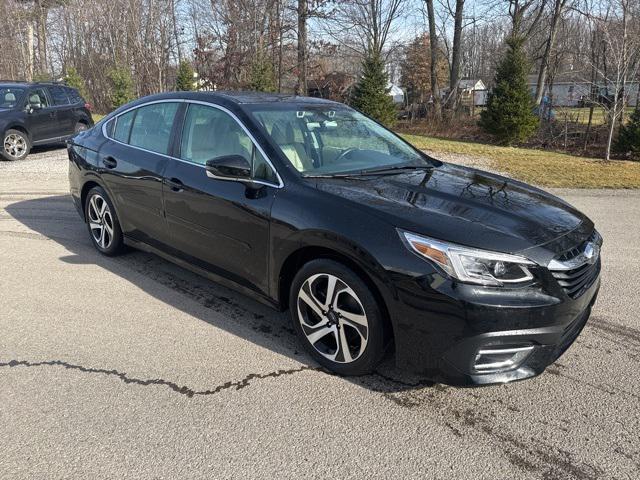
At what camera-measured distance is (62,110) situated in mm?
13383

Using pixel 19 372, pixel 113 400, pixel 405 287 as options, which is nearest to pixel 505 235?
pixel 405 287

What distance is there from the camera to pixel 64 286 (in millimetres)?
4496

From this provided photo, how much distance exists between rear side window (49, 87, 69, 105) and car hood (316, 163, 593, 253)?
41.1ft

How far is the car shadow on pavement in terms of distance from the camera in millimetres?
3141

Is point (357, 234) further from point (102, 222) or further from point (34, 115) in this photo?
point (34, 115)

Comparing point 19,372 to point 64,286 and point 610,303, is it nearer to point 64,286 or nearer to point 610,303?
point 64,286

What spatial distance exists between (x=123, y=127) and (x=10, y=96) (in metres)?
9.58

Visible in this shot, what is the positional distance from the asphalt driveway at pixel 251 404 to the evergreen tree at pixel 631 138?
12.7 meters

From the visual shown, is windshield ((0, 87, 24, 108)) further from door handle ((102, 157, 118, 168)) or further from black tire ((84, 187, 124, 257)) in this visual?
door handle ((102, 157, 118, 168))

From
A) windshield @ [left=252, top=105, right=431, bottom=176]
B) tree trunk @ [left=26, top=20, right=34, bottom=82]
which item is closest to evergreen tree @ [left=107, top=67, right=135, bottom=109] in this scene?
tree trunk @ [left=26, top=20, right=34, bottom=82]

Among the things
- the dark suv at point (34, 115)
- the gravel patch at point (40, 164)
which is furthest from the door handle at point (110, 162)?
the dark suv at point (34, 115)

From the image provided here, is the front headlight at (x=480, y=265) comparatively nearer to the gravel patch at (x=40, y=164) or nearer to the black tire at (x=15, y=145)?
the gravel patch at (x=40, y=164)

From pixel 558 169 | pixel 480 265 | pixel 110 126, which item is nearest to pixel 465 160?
pixel 558 169

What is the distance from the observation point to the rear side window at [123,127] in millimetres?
4863
